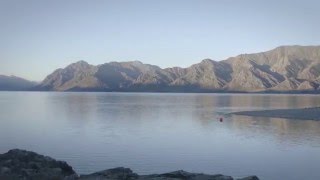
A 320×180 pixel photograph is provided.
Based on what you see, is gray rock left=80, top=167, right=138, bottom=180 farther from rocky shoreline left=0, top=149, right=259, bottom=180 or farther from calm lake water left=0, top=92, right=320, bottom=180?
calm lake water left=0, top=92, right=320, bottom=180

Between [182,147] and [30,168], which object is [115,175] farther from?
[182,147]

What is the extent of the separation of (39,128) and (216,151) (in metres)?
34.2

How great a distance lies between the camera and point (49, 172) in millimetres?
27562

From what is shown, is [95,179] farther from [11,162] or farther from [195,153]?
[195,153]

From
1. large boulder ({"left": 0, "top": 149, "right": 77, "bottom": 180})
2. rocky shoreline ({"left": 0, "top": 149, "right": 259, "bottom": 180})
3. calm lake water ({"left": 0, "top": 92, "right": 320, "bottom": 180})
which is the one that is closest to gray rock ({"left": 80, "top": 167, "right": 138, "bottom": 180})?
rocky shoreline ({"left": 0, "top": 149, "right": 259, "bottom": 180})

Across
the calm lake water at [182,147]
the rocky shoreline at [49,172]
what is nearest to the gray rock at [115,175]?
the rocky shoreline at [49,172]

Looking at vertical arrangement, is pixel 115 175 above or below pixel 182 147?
above

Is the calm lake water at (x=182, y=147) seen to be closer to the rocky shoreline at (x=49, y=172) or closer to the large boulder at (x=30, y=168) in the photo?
the large boulder at (x=30, y=168)

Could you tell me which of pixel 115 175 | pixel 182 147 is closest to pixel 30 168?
pixel 115 175

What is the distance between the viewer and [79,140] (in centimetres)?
5541

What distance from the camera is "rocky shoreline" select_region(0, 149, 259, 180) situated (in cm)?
2633

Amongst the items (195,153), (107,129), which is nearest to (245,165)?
(195,153)

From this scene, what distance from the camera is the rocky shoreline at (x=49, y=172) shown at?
26328mm

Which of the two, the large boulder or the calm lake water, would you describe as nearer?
the large boulder
